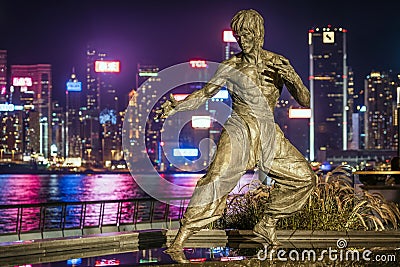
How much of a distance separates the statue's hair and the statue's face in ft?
0.12

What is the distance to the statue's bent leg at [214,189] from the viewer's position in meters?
7.42

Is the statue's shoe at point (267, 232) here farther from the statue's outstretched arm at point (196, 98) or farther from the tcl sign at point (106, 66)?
the tcl sign at point (106, 66)

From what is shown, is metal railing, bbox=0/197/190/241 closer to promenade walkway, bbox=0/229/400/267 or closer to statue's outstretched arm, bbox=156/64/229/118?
promenade walkway, bbox=0/229/400/267

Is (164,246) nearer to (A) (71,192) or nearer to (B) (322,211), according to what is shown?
(B) (322,211)

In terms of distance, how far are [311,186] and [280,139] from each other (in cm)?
64

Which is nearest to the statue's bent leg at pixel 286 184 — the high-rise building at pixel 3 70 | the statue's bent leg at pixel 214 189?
the statue's bent leg at pixel 214 189

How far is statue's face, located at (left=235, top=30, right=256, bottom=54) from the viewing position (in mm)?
7910

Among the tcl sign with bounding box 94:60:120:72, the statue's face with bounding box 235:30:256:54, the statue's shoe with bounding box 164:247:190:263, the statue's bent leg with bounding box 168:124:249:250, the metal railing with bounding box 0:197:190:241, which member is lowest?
the metal railing with bounding box 0:197:190:241

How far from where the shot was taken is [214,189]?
24.4 ft

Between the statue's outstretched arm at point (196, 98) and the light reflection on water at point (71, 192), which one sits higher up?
the statue's outstretched arm at point (196, 98)

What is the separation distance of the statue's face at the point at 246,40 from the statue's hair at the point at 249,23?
4cm

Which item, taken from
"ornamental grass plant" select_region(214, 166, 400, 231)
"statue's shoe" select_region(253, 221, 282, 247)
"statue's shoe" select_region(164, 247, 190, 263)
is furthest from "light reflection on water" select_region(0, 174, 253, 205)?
"statue's shoe" select_region(164, 247, 190, 263)

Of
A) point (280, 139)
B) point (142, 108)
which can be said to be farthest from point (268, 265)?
point (142, 108)

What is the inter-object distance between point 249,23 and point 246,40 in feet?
0.59
